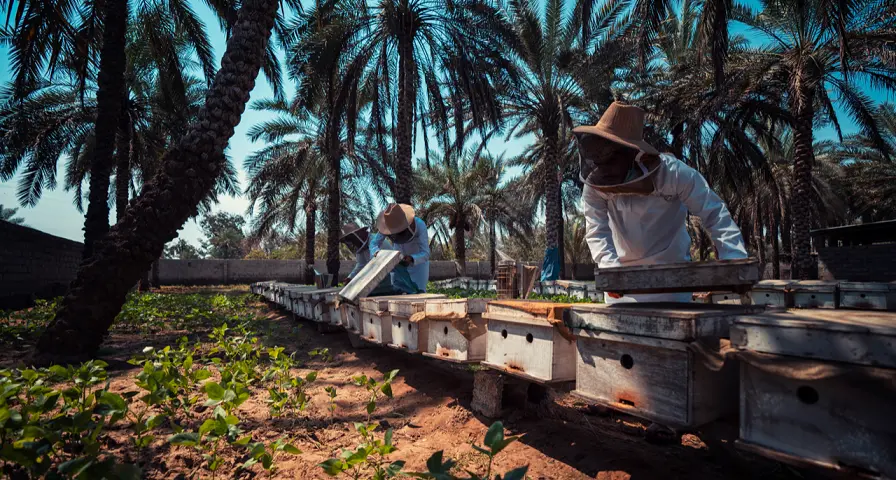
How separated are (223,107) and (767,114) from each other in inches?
613

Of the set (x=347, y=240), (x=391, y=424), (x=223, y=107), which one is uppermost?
(x=223, y=107)

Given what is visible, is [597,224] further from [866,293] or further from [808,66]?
[808,66]

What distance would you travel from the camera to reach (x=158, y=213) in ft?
18.1

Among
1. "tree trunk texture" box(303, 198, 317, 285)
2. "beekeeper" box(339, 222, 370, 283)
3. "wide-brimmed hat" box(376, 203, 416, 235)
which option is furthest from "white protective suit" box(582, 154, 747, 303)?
"tree trunk texture" box(303, 198, 317, 285)

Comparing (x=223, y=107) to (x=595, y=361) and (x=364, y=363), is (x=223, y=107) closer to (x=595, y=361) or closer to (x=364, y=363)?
(x=364, y=363)

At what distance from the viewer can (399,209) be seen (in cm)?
721

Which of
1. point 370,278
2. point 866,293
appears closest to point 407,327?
point 370,278

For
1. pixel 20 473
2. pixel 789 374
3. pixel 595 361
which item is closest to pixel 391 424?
pixel 595 361

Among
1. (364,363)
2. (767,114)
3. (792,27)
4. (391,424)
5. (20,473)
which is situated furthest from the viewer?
(767,114)

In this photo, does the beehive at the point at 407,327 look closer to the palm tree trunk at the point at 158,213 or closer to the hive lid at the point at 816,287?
the palm tree trunk at the point at 158,213

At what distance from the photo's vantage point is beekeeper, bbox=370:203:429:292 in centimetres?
716

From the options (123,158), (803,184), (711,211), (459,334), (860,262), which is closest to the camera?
(711,211)

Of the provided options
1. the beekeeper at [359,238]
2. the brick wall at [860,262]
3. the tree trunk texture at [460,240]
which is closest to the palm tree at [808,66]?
the brick wall at [860,262]

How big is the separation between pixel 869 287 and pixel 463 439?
18.8 feet
